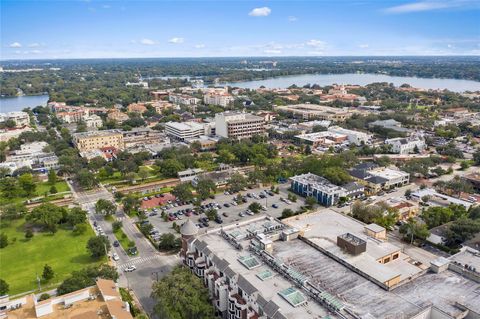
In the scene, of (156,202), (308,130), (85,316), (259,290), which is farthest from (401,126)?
(85,316)

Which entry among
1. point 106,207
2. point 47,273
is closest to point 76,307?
point 47,273

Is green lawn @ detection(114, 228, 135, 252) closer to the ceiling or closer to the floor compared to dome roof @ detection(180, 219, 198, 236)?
closer to the floor

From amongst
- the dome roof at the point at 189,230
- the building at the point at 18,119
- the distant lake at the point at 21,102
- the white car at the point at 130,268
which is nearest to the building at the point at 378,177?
the dome roof at the point at 189,230

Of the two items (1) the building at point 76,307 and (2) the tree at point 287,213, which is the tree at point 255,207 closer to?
(2) the tree at point 287,213

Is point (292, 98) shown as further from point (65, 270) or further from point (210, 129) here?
point (65, 270)

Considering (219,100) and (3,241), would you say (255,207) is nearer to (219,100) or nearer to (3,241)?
(3,241)

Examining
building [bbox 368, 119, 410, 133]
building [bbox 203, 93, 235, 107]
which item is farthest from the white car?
→ building [bbox 203, 93, 235, 107]

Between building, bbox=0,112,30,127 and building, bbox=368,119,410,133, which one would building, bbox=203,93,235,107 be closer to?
building, bbox=368,119,410,133
